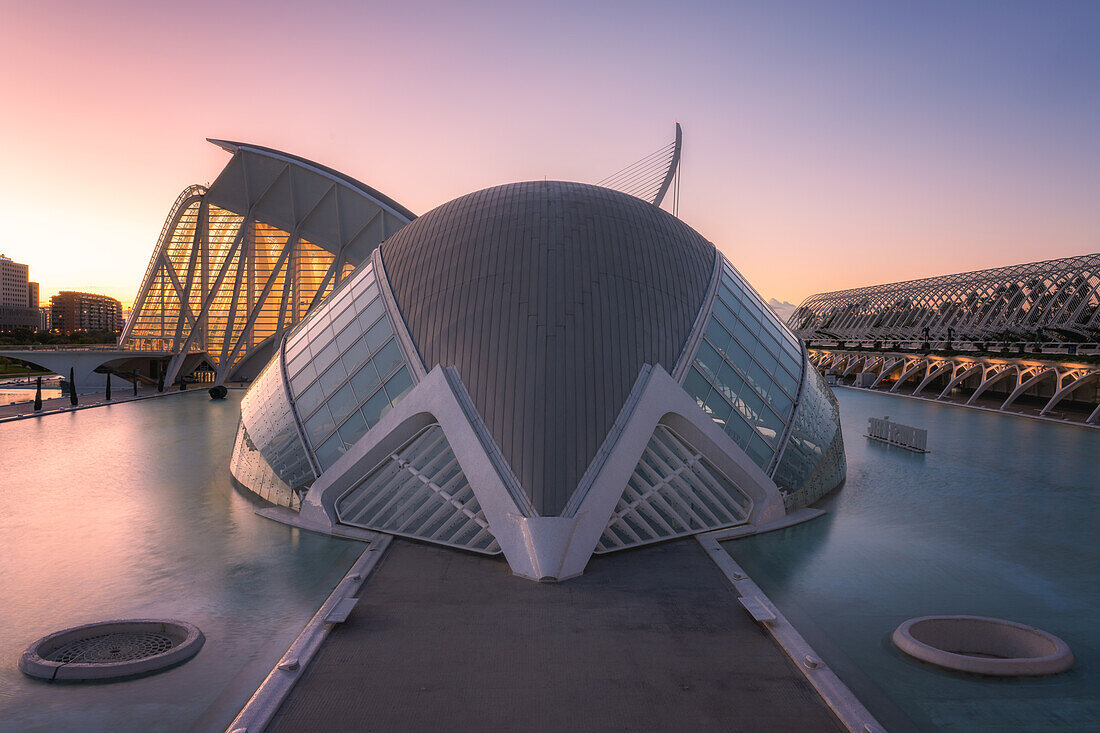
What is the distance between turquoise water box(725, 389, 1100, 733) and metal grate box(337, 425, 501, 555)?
5250mm

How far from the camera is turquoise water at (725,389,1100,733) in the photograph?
846cm

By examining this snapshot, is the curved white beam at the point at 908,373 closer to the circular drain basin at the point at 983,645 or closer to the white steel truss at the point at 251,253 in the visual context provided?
the white steel truss at the point at 251,253

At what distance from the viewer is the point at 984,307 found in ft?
300

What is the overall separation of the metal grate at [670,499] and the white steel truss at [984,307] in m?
67.8

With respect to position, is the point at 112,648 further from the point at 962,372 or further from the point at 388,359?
the point at 962,372

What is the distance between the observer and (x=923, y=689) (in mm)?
8688

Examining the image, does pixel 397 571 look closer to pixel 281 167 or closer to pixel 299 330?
pixel 299 330

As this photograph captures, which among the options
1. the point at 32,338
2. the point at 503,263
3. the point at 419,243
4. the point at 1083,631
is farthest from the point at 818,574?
the point at 32,338

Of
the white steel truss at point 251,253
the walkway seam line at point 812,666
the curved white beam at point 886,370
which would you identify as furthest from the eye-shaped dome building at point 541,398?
the curved white beam at point 886,370

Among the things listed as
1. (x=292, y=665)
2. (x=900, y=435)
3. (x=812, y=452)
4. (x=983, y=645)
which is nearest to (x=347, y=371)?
(x=292, y=665)

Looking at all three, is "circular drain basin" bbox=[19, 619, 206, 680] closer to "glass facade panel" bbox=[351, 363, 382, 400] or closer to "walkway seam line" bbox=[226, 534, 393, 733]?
"walkway seam line" bbox=[226, 534, 393, 733]

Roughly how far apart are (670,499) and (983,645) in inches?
237

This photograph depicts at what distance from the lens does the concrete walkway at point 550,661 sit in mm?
7648

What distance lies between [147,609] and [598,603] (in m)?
6.92
